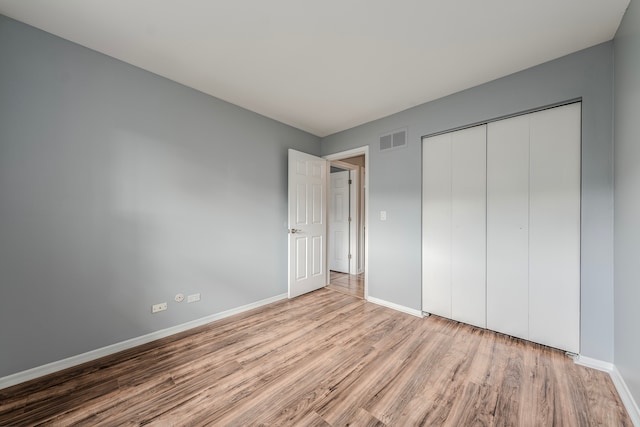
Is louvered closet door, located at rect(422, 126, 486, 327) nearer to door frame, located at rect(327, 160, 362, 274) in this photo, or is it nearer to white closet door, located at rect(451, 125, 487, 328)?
white closet door, located at rect(451, 125, 487, 328)

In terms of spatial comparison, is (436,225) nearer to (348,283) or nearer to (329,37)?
(348,283)

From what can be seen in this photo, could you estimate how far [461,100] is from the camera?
252cm

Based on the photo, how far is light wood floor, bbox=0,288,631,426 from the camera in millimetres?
1394

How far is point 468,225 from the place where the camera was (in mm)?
2488

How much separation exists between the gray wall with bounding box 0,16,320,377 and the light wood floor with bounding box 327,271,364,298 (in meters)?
1.55

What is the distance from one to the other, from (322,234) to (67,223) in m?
2.86

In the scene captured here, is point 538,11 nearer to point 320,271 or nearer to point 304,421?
point 304,421

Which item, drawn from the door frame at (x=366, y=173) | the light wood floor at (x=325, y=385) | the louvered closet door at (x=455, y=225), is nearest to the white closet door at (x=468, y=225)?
the louvered closet door at (x=455, y=225)

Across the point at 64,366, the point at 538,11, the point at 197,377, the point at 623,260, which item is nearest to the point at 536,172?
the point at 623,260

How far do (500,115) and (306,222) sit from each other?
2.59 metres

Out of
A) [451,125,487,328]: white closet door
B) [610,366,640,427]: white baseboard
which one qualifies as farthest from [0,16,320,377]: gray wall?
[610,366,640,427]: white baseboard

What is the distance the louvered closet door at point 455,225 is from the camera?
2.43 metres

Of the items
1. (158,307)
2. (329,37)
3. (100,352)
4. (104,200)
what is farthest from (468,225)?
(100,352)

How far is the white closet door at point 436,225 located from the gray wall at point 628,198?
1171 mm
